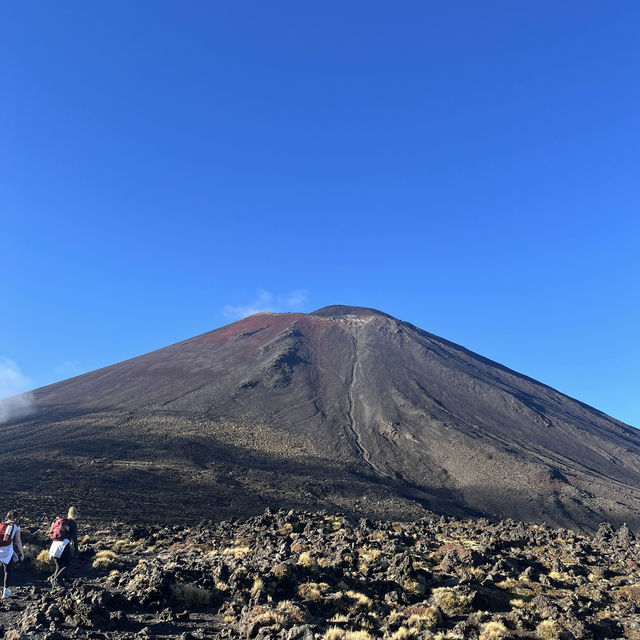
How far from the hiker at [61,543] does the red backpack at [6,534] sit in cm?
99

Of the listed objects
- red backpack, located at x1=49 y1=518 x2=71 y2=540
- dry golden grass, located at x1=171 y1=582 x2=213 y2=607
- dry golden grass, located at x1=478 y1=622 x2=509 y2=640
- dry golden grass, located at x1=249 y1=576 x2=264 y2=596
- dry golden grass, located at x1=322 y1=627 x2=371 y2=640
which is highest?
dry golden grass, located at x1=478 y1=622 x2=509 y2=640

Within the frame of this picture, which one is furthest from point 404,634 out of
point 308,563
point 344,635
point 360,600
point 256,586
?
point 308,563

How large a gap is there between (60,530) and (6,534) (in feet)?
4.04

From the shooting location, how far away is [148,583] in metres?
9.48

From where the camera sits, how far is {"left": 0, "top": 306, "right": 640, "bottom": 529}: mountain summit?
120 feet

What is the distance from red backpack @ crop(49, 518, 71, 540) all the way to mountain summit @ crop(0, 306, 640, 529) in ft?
59.8

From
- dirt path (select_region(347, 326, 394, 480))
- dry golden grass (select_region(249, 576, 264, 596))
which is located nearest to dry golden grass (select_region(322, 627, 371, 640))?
dry golden grass (select_region(249, 576, 264, 596))

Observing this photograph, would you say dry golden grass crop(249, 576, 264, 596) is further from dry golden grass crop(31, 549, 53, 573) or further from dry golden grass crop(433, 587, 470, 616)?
dry golden grass crop(31, 549, 53, 573)

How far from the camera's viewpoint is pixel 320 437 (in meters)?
59.8

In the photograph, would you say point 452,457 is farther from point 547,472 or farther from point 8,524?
point 8,524

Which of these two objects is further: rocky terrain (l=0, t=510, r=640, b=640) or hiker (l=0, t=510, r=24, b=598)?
hiker (l=0, t=510, r=24, b=598)

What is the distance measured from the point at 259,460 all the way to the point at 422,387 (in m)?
41.2

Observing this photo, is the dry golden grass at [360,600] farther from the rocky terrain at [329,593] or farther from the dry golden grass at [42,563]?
the dry golden grass at [42,563]

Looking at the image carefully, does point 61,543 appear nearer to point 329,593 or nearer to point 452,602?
point 329,593
